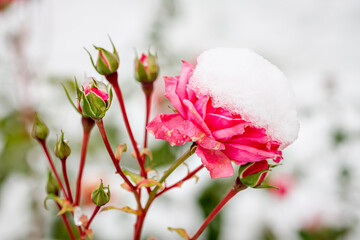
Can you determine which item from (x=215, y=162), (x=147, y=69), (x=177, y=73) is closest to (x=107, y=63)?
(x=147, y=69)

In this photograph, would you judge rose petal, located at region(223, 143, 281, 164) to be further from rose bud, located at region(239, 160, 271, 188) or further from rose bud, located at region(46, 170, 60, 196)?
rose bud, located at region(46, 170, 60, 196)

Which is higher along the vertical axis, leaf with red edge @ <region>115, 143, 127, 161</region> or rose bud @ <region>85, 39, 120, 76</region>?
rose bud @ <region>85, 39, 120, 76</region>

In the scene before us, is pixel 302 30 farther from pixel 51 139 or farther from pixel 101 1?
pixel 51 139

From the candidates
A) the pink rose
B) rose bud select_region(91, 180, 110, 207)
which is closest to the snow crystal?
the pink rose

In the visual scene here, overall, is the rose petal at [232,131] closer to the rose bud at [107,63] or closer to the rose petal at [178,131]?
the rose petal at [178,131]

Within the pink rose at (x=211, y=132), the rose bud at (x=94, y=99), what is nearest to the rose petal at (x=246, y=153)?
the pink rose at (x=211, y=132)

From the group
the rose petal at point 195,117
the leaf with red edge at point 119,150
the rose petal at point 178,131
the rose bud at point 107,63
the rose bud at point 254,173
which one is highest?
the rose bud at point 107,63
